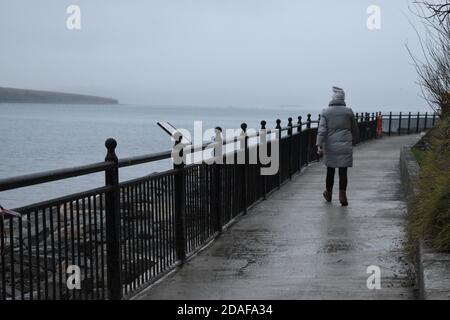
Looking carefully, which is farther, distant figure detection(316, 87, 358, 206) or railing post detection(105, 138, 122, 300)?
distant figure detection(316, 87, 358, 206)

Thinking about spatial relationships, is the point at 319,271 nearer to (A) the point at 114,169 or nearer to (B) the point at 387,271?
(B) the point at 387,271

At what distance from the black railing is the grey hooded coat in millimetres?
1270

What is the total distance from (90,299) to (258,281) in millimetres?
1839

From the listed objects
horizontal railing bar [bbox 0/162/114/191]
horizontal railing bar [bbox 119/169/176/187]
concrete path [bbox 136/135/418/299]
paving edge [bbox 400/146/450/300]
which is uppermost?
horizontal railing bar [bbox 0/162/114/191]

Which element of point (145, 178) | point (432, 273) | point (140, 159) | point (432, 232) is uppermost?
point (140, 159)

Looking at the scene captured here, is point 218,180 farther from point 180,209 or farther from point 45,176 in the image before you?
point 45,176

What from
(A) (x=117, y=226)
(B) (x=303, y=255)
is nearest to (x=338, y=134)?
(B) (x=303, y=255)

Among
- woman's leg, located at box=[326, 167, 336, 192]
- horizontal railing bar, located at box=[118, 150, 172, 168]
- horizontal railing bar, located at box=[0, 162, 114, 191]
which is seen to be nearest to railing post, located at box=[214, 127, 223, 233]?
horizontal railing bar, located at box=[118, 150, 172, 168]

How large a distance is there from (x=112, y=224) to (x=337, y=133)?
6.31m

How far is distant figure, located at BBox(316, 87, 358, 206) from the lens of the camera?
11039 millimetres

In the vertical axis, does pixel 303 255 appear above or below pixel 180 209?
below

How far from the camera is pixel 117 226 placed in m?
5.45

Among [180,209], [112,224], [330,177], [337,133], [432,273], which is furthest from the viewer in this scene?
[330,177]

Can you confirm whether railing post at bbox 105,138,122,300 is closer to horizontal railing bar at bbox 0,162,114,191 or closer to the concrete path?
horizontal railing bar at bbox 0,162,114,191
